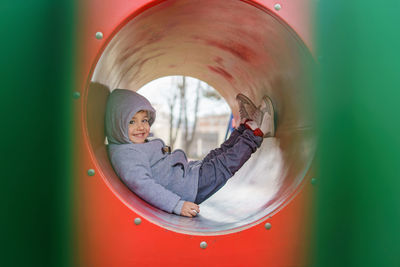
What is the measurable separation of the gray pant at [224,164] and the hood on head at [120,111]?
0.45 metres

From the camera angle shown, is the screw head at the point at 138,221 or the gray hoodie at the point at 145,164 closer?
the screw head at the point at 138,221

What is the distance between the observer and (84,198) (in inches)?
42.9

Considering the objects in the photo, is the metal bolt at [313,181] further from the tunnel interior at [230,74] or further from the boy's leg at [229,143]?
the boy's leg at [229,143]

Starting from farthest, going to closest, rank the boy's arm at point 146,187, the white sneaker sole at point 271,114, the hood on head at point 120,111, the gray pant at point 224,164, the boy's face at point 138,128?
the white sneaker sole at point 271,114
the gray pant at point 224,164
the boy's face at point 138,128
the hood on head at point 120,111
the boy's arm at point 146,187

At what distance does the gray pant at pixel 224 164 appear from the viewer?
1.82m

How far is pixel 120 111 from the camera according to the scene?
1636mm

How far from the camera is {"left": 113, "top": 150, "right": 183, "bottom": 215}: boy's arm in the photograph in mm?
1376

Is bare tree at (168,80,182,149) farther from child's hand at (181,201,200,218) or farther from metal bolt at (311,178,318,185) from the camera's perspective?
metal bolt at (311,178,318,185)

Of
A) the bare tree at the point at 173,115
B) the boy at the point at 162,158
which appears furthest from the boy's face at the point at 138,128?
the bare tree at the point at 173,115

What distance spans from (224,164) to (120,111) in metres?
0.63

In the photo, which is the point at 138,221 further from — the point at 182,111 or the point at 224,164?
the point at 182,111

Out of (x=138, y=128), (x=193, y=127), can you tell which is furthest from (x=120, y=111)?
(x=193, y=127)

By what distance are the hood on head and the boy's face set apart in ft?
0.16

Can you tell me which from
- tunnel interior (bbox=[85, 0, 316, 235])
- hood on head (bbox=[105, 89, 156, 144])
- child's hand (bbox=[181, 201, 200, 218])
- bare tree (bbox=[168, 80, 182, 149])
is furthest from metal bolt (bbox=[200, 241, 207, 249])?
bare tree (bbox=[168, 80, 182, 149])
